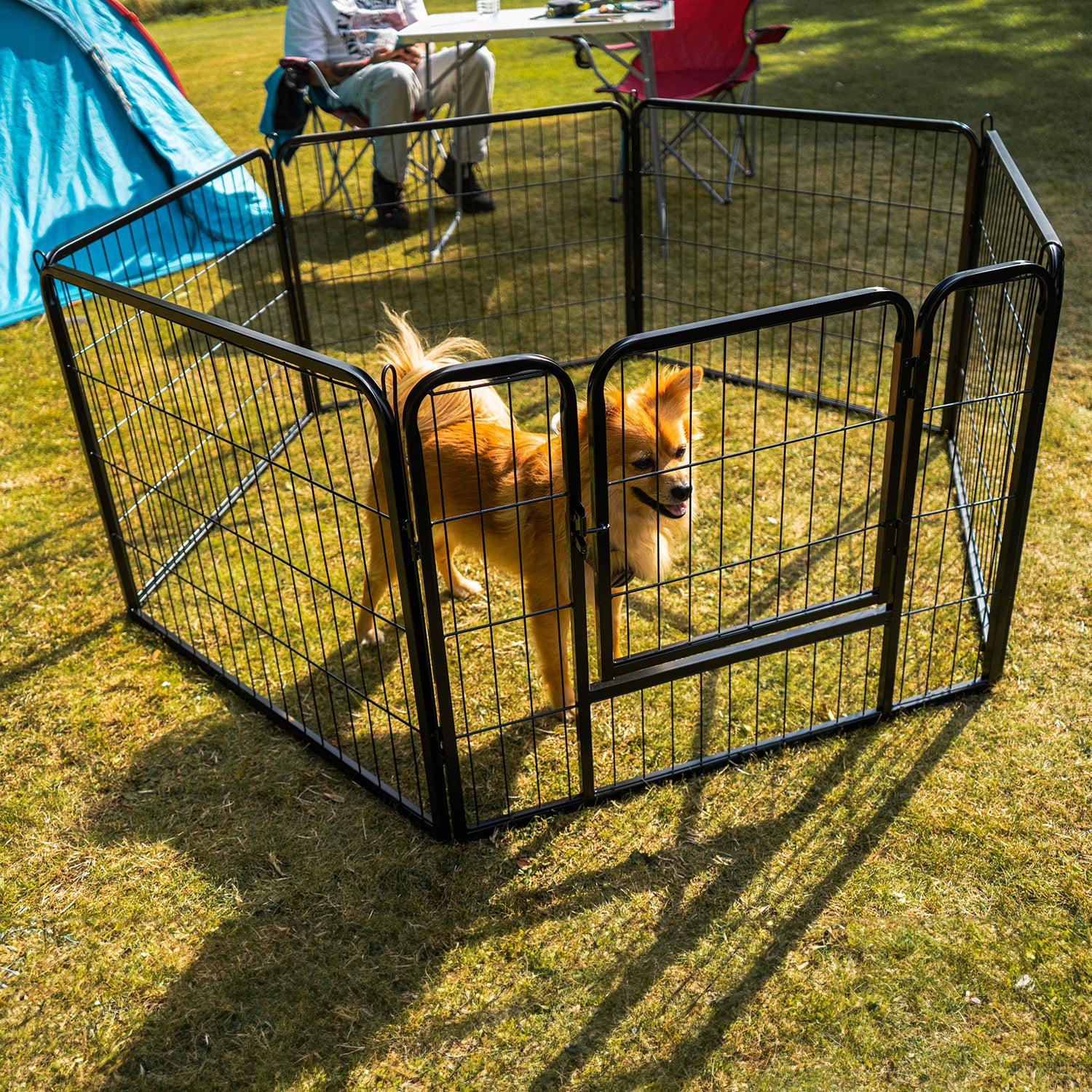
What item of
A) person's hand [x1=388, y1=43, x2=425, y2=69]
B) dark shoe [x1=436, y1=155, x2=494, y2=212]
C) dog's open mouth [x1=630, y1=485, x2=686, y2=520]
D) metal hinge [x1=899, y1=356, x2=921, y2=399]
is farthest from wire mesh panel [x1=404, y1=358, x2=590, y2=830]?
person's hand [x1=388, y1=43, x2=425, y2=69]

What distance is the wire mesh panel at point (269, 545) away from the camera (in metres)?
3.10

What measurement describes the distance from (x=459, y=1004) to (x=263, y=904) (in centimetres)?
63

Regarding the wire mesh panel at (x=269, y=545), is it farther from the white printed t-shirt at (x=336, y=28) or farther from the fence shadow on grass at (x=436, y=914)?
the white printed t-shirt at (x=336, y=28)

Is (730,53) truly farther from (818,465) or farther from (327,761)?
(327,761)

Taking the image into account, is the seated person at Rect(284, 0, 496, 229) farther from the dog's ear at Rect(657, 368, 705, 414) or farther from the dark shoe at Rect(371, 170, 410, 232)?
the dog's ear at Rect(657, 368, 705, 414)

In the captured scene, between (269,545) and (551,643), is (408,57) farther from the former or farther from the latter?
(551,643)

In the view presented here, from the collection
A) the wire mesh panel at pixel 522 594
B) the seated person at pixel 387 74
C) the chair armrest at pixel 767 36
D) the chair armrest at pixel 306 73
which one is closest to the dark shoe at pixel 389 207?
the seated person at pixel 387 74

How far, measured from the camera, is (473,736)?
11.2 feet

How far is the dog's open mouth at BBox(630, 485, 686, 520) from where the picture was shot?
9.77ft

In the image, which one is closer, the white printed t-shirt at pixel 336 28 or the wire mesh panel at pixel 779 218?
the wire mesh panel at pixel 779 218

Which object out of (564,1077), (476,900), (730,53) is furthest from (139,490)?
(730,53)

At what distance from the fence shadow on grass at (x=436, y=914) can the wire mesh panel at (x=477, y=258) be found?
8.74 ft

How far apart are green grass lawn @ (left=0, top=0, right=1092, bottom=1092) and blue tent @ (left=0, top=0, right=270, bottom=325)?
355 centimetres

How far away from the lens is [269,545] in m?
3.69
